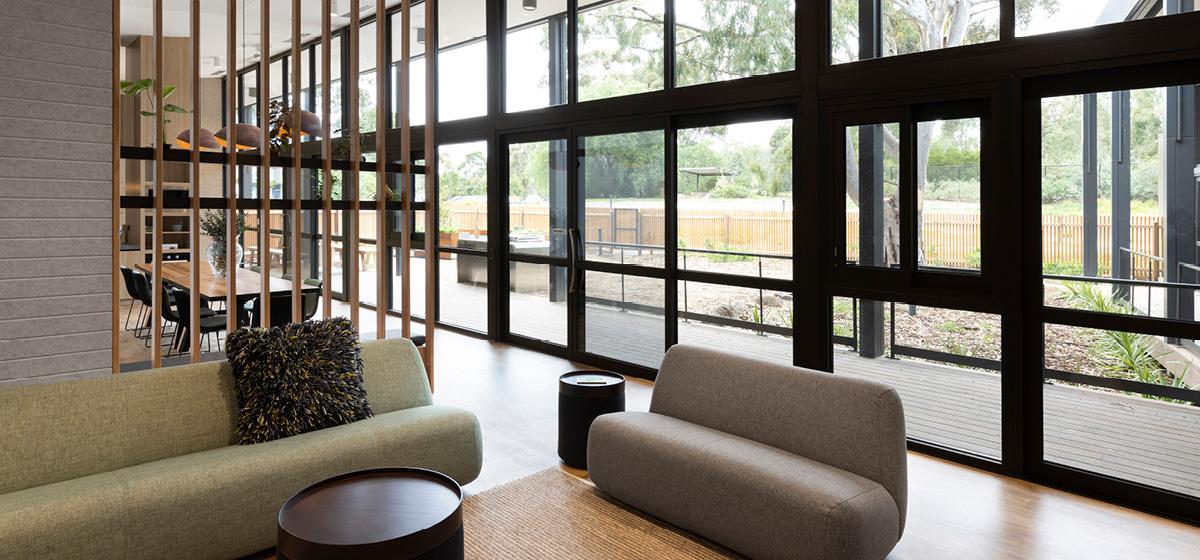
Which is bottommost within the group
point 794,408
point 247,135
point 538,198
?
point 794,408

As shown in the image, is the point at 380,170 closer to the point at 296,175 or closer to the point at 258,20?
the point at 296,175

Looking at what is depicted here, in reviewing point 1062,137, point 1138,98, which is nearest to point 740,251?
point 1062,137

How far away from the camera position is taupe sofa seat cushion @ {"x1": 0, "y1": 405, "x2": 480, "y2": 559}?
2.26 meters

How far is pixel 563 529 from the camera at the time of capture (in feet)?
9.70

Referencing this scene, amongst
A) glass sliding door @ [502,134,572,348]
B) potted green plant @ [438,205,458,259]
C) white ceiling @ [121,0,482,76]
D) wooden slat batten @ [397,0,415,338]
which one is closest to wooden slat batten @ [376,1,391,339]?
wooden slat batten @ [397,0,415,338]

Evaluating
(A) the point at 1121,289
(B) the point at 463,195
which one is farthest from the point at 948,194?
(B) the point at 463,195

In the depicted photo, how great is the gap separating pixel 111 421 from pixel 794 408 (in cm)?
262

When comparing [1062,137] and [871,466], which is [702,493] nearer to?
[871,466]

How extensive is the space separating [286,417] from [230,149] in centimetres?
163

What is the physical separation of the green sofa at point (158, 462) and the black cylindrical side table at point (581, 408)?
2.14ft

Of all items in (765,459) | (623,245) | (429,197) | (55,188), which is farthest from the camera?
(623,245)

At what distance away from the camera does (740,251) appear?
16.0 feet

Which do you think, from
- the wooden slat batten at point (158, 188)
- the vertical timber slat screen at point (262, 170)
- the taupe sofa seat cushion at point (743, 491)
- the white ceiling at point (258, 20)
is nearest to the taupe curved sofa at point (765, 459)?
the taupe sofa seat cushion at point (743, 491)

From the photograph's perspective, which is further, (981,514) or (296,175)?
(296,175)
